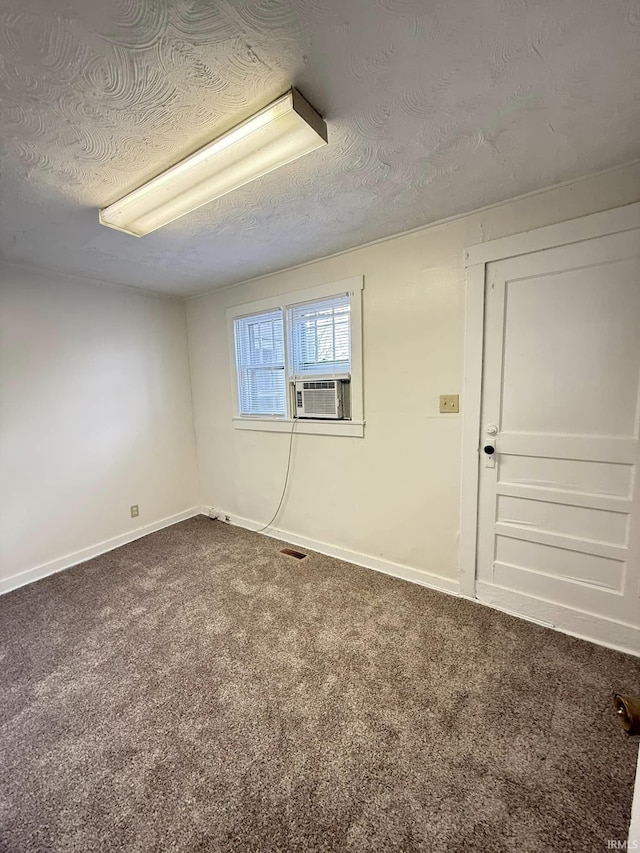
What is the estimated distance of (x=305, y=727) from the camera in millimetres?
1372

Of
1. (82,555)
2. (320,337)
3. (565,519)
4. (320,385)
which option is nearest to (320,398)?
(320,385)

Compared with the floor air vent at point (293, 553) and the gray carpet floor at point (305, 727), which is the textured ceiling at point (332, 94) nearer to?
the gray carpet floor at point (305, 727)

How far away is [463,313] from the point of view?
2.03 meters

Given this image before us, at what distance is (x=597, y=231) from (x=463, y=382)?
942mm

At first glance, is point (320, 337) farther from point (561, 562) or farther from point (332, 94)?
point (561, 562)

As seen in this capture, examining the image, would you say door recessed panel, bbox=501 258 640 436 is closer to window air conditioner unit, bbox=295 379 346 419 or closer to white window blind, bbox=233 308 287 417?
window air conditioner unit, bbox=295 379 346 419

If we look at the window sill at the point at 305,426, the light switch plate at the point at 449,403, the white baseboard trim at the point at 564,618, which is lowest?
the white baseboard trim at the point at 564,618

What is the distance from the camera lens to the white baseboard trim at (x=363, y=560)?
7.49ft

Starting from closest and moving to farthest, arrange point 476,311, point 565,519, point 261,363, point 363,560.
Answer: point 565,519 → point 476,311 → point 363,560 → point 261,363

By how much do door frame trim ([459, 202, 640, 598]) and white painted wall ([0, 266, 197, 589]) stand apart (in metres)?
2.87

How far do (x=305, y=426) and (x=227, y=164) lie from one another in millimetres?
1841

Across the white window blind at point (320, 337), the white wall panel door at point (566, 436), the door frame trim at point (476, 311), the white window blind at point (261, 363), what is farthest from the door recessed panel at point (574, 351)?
the white window blind at point (261, 363)

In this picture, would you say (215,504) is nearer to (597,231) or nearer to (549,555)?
(549,555)

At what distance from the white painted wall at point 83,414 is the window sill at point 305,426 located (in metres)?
0.90
